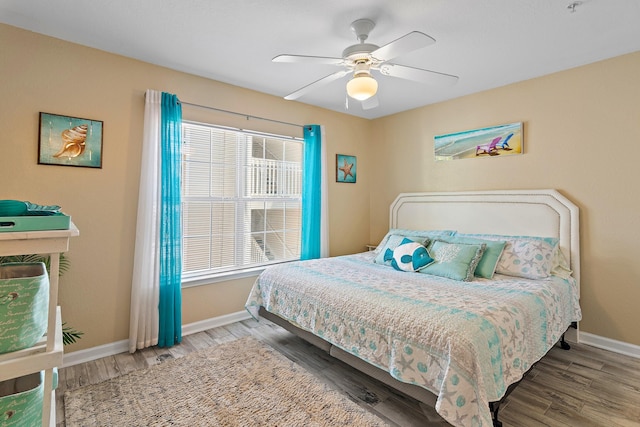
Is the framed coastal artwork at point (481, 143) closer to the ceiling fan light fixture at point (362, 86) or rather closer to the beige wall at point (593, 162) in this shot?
the beige wall at point (593, 162)

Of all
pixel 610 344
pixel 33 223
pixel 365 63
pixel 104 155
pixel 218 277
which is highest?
pixel 365 63

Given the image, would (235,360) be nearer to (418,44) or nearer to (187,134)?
(187,134)

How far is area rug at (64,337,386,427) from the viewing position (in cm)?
185

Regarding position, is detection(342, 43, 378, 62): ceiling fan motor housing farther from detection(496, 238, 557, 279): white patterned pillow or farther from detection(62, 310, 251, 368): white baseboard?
detection(62, 310, 251, 368): white baseboard

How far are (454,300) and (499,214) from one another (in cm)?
171

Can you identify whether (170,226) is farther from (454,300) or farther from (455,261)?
(455,261)

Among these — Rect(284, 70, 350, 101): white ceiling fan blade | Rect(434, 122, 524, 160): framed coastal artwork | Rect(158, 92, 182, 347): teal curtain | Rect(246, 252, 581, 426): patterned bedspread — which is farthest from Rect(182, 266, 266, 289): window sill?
Rect(434, 122, 524, 160): framed coastal artwork

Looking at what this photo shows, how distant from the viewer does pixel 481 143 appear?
3.48m

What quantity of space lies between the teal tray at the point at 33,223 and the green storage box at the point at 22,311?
137 millimetres

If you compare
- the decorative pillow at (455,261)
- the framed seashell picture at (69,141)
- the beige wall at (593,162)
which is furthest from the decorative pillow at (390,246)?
the framed seashell picture at (69,141)

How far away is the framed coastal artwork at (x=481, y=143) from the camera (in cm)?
324

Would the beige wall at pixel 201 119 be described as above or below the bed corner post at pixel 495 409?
above

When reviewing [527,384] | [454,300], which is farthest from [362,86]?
[527,384]

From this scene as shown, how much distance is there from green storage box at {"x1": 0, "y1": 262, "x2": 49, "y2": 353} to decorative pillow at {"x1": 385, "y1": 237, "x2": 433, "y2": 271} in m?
2.57
